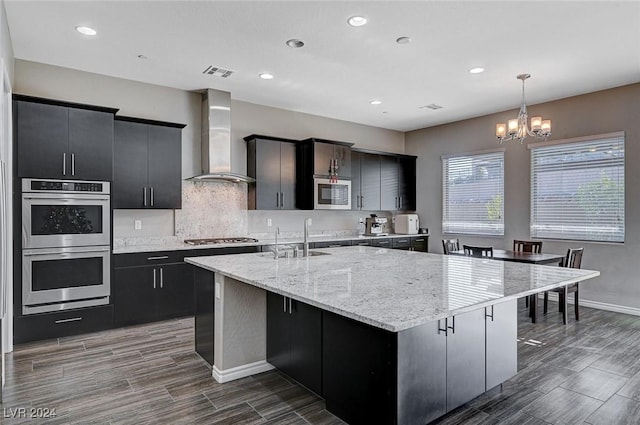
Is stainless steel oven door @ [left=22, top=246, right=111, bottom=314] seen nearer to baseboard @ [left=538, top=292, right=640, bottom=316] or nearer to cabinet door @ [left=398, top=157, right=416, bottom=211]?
cabinet door @ [left=398, top=157, right=416, bottom=211]

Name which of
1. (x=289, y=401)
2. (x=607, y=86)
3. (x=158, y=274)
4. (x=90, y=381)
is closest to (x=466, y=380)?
(x=289, y=401)

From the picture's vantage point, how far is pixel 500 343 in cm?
259

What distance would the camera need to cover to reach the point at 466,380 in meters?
2.34

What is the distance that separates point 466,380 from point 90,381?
2.69 metres

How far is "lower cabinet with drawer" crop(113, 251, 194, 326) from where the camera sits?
418 centimetres

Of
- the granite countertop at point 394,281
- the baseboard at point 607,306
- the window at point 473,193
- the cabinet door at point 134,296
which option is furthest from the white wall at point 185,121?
the baseboard at point 607,306

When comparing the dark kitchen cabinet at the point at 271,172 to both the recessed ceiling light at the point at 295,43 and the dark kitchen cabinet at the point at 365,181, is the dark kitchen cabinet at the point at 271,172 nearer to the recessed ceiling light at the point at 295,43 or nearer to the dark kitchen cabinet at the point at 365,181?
the dark kitchen cabinet at the point at 365,181

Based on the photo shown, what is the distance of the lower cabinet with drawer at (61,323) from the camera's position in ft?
12.0

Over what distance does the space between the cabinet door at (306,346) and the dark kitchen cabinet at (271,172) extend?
2.99m

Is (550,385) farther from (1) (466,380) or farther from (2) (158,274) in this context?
(2) (158,274)

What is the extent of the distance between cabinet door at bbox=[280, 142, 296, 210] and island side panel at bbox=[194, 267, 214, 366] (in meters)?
2.55

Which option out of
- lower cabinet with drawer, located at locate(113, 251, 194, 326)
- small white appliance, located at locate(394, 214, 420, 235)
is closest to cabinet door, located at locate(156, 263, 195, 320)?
lower cabinet with drawer, located at locate(113, 251, 194, 326)

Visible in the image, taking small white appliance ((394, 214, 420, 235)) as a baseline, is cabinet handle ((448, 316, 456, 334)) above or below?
below

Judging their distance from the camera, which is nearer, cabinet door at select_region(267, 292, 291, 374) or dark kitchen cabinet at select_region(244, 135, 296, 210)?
cabinet door at select_region(267, 292, 291, 374)
